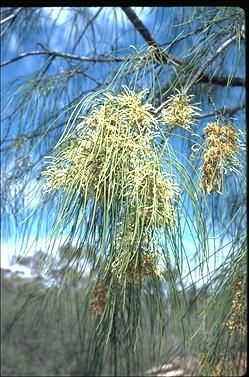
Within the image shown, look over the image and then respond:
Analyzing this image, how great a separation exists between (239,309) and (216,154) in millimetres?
→ 159

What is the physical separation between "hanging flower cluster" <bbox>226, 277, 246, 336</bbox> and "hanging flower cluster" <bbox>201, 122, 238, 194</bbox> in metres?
0.13

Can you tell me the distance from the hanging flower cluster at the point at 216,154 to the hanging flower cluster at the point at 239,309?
0.13 m

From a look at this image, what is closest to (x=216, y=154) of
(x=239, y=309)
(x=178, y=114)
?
(x=178, y=114)

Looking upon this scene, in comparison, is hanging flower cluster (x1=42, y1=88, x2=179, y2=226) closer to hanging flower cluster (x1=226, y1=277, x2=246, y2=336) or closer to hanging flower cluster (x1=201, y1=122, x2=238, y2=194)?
hanging flower cluster (x1=201, y1=122, x2=238, y2=194)

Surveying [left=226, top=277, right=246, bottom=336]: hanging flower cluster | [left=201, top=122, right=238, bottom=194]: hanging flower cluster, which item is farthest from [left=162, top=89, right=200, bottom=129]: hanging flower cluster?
[left=226, top=277, right=246, bottom=336]: hanging flower cluster

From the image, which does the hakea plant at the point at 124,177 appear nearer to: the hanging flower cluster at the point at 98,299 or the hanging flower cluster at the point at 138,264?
the hanging flower cluster at the point at 138,264

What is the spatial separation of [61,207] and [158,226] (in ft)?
0.20

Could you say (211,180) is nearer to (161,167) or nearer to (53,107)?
(161,167)

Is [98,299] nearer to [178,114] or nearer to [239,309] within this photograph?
[239,309]

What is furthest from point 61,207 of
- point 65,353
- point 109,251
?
point 65,353

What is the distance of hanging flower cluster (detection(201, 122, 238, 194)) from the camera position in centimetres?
45

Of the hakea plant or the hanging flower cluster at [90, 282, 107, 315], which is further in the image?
the hanging flower cluster at [90, 282, 107, 315]

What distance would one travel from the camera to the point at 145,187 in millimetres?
396

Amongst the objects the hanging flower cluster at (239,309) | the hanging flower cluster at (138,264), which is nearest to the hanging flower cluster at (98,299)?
the hanging flower cluster at (239,309)
